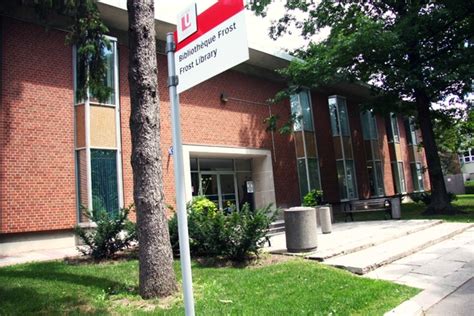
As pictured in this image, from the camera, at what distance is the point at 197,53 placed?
3.22 metres

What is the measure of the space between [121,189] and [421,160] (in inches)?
1165

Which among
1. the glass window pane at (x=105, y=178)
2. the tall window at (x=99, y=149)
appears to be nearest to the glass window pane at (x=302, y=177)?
the tall window at (x=99, y=149)

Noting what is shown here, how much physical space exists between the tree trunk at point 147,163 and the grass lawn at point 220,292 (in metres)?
0.37

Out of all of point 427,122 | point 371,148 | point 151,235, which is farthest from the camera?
point 371,148

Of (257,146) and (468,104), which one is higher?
(468,104)

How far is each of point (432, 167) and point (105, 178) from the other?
13.6 m

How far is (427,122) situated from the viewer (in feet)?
62.2

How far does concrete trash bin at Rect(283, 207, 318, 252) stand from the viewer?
910cm

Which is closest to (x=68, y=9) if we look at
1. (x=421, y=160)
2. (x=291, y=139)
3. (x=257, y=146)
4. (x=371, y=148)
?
(x=257, y=146)

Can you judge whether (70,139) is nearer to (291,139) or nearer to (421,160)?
(291,139)

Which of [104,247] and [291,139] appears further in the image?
[291,139]

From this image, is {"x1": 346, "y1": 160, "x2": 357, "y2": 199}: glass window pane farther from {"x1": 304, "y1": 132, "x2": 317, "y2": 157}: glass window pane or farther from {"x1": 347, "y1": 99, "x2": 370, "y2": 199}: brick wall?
{"x1": 304, "y1": 132, "x2": 317, "y2": 157}: glass window pane

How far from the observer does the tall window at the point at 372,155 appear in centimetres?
2711

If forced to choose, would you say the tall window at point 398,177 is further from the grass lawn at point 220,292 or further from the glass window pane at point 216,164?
the grass lawn at point 220,292
